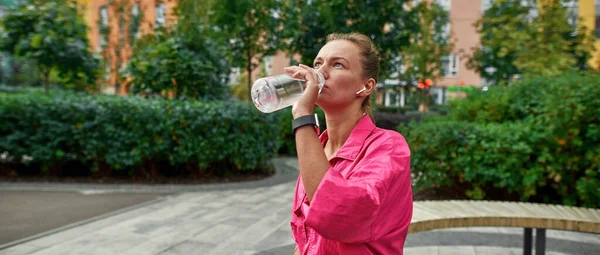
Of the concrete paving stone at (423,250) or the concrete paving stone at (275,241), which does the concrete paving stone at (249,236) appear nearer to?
the concrete paving stone at (275,241)

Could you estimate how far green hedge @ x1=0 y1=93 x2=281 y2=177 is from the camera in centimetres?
916

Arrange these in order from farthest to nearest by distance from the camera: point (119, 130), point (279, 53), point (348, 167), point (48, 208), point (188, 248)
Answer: point (279, 53) → point (119, 130) → point (48, 208) → point (188, 248) → point (348, 167)

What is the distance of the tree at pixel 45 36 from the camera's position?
11.2 meters

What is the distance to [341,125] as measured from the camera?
180cm

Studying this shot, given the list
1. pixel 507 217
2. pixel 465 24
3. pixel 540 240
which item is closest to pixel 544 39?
pixel 540 240

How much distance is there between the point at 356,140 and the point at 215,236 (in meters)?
4.41

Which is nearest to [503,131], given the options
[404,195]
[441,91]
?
[404,195]

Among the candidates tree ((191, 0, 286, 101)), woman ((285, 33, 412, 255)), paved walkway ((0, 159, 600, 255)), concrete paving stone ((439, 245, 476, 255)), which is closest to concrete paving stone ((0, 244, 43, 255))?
paved walkway ((0, 159, 600, 255))

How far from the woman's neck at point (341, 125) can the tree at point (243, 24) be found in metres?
9.62

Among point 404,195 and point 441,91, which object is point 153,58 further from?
point 441,91

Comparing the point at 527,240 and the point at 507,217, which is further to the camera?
the point at 527,240

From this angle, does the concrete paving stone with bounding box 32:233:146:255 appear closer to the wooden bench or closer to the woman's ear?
the wooden bench

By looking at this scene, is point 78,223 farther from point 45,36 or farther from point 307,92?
point 45,36

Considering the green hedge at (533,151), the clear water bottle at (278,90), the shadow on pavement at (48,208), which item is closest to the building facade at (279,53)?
the green hedge at (533,151)
